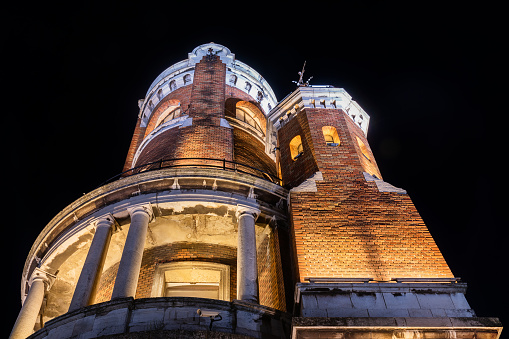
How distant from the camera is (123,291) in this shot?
1162 centimetres

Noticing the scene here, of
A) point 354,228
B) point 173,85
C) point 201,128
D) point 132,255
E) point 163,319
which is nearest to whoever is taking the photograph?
point 163,319

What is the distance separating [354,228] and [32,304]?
10469mm

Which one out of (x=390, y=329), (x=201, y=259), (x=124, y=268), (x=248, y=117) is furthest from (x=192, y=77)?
(x=390, y=329)

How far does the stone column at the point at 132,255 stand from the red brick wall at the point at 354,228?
14.5 feet

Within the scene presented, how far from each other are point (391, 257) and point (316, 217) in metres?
2.42

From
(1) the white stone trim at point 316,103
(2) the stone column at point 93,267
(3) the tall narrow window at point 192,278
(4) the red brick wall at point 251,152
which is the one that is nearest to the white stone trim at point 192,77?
(4) the red brick wall at point 251,152

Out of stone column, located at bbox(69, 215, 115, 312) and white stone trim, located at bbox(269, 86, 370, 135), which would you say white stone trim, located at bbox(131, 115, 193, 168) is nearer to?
white stone trim, located at bbox(269, 86, 370, 135)

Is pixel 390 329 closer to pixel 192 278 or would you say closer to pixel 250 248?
pixel 250 248

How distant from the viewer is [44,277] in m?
15.8

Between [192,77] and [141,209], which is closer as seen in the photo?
[141,209]

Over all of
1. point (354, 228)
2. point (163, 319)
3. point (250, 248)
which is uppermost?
point (354, 228)

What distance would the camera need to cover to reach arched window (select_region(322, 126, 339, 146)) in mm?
18250

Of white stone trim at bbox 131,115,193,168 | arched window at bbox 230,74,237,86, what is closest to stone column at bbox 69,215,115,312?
white stone trim at bbox 131,115,193,168

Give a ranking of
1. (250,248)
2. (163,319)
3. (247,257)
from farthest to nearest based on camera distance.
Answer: (250,248) → (247,257) → (163,319)
